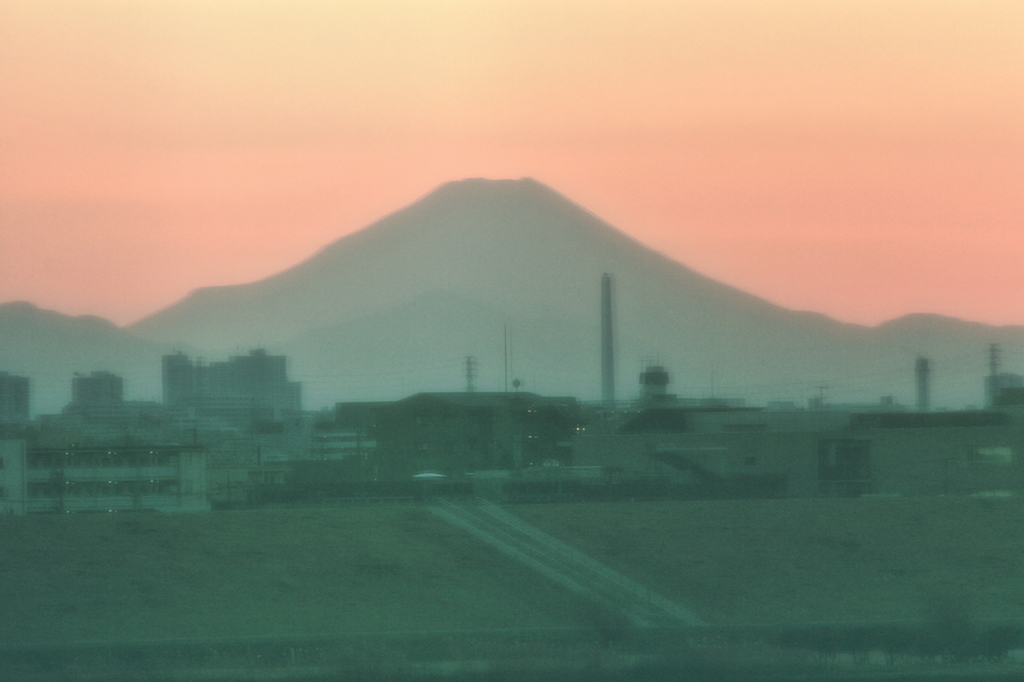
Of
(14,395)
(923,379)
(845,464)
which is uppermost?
(14,395)

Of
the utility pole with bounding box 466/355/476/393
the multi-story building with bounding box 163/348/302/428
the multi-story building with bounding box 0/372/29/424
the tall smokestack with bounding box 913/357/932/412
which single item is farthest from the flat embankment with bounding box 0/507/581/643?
the multi-story building with bounding box 163/348/302/428

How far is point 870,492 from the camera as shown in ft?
89.2

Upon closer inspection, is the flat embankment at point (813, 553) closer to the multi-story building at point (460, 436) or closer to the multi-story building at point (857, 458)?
the multi-story building at point (857, 458)

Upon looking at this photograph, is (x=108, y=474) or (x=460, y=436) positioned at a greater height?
(x=460, y=436)

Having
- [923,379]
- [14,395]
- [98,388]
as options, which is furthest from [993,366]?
[98,388]

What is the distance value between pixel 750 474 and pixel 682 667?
18.0 metres

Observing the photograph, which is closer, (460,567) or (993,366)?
(460,567)

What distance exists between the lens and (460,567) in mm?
16609

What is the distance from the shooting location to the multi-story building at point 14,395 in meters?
55.1

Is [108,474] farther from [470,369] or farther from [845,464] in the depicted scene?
[470,369]

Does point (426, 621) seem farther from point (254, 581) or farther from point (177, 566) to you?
point (177, 566)

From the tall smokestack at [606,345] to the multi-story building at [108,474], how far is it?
79.2 feet

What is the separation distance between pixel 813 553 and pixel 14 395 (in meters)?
48.4

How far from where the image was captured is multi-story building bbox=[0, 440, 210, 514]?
1099 inches
